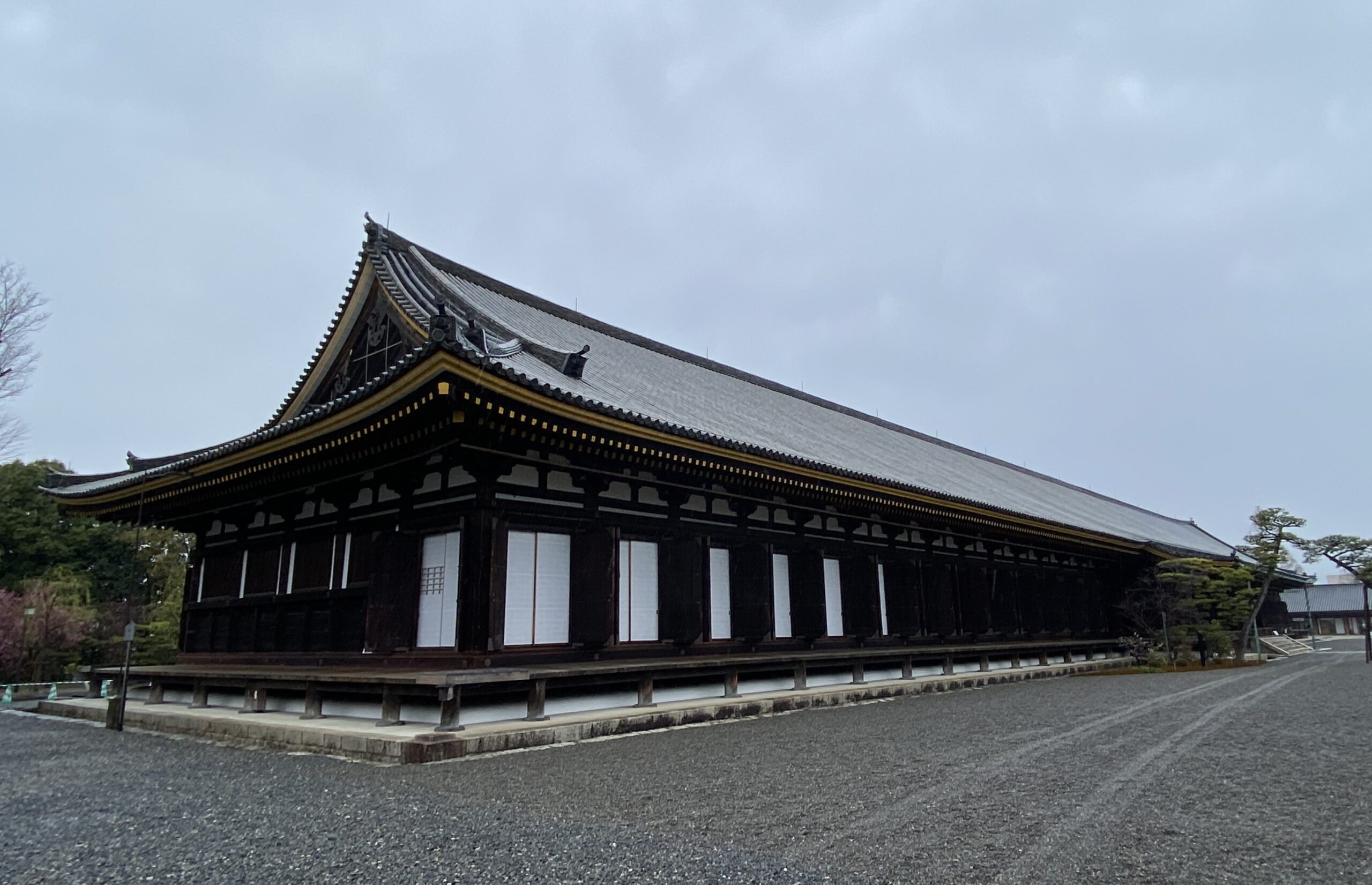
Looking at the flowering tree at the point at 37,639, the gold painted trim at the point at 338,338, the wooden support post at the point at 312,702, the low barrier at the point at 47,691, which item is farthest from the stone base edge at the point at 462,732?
the flowering tree at the point at 37,639

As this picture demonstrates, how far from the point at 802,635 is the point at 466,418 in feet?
24.4

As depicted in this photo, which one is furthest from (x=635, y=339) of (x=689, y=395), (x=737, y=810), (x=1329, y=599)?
(x=1329, y=599)

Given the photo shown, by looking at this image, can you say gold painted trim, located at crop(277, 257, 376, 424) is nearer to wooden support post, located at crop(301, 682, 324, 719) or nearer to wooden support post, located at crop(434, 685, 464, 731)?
wooden support post, located at crop(301, 682, 324, 719)

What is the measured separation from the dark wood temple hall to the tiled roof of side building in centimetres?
11

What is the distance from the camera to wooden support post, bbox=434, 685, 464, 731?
7750 millimetres

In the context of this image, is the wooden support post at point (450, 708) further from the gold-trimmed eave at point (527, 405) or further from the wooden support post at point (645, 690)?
the gold-trimmed eave at point (527, 405)

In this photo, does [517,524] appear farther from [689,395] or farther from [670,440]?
[689,395]

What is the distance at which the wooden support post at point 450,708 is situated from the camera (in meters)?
7.75

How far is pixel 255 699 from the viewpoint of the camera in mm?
10211

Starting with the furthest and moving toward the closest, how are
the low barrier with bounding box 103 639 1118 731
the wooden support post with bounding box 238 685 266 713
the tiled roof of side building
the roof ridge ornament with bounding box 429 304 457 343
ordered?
1. the tiled roof of side building
2. the wooden support post with bounding box 238 685 266 713
3. the low barrier with bounding box 103 639 1118 731
4. the roof ridge ornament with bounding box 429 304 457 343

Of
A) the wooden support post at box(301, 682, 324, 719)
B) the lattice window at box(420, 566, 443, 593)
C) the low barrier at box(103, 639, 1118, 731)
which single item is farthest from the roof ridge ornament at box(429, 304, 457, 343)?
the wooden support post at box(301, 682, 324, 719)

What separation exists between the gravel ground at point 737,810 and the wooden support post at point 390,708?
3.38 feet

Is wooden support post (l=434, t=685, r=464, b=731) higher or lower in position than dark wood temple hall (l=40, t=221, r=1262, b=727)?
lower

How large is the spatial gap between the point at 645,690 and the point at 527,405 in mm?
4273
